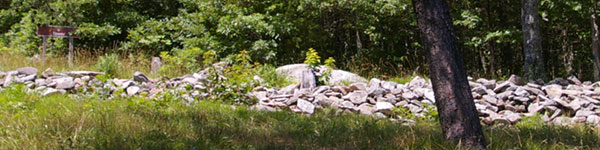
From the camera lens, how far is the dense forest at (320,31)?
10.8 meters

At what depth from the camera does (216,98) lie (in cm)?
641

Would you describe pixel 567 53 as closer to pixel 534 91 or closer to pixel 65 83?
pixel 534 91

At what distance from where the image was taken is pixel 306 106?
6121mm

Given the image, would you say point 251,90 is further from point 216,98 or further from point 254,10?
point 254,10

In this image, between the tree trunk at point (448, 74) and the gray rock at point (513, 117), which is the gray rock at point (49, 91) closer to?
the tree trunk at point (448, 74)

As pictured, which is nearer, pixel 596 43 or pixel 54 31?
pixel 54 31

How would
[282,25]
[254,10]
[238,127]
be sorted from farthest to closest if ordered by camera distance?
[254,10], [282,25], [238,127]

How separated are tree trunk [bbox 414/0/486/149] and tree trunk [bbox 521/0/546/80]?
6867 millimetres

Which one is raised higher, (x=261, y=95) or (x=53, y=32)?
(x=53, y=32)

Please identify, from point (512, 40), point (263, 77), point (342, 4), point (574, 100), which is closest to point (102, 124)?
point (263, 77)

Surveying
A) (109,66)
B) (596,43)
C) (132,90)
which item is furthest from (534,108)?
(109,66)

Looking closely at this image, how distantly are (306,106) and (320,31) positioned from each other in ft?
20.5

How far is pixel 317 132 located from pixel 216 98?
2553mm

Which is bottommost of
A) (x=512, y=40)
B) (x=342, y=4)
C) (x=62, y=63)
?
(x=62, y=63)
